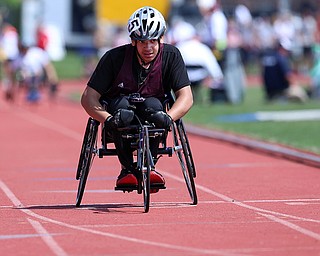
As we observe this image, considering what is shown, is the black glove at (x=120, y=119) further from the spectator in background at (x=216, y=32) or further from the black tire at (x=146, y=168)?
the spectator in background at (x=216, y=32)

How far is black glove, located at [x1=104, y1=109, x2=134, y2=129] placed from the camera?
A: 10.7 metres

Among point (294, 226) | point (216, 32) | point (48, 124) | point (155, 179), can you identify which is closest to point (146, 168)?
point (155, 179)

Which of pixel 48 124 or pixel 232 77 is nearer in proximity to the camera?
pixel 48 124

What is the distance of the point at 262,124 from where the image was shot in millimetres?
21938

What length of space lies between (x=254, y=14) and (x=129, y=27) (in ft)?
134

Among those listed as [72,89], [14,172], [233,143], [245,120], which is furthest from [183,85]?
[72,89]

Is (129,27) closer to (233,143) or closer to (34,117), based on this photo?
(233,143)

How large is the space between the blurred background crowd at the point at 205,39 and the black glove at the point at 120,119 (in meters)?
15.7

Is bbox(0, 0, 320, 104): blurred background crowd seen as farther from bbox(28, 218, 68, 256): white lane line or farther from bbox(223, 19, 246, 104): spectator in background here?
bbox(28, 218, 68, 256): white lane line

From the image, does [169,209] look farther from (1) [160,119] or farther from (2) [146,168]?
(1) [160,119]

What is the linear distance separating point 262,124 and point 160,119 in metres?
11.3

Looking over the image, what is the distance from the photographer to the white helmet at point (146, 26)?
10984 millimetres

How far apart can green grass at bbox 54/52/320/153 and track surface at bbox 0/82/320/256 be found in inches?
44.3

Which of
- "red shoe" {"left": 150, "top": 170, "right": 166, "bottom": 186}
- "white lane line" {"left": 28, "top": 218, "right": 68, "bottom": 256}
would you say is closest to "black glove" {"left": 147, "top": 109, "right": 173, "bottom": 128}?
"red shoe" {"left": 150, "top": 170, "right": 166, "bottom": 186}
